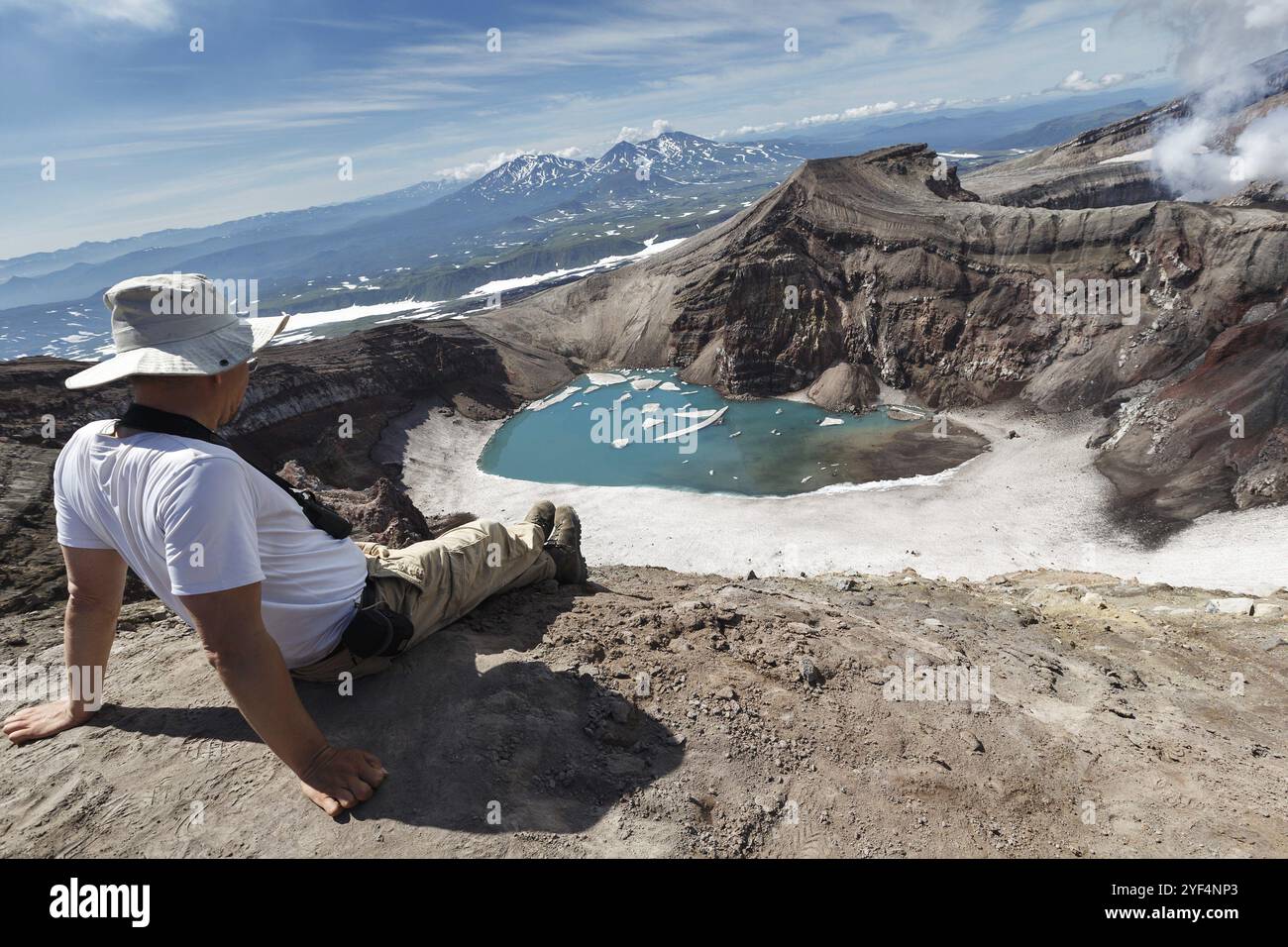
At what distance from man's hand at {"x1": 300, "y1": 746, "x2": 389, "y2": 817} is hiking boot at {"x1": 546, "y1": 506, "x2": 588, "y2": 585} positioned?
367cm

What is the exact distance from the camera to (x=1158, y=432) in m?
29.1

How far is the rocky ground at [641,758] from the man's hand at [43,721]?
0.32 ft

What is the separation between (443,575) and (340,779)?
1.94 metres

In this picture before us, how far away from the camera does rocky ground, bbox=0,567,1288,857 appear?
12.3 feet

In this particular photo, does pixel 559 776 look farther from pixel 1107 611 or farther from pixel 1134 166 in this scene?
pixel 1134 166

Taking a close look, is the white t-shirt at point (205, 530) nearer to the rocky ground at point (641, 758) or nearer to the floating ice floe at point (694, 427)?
the rocky ground at point (641, 758)

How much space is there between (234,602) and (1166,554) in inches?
1117

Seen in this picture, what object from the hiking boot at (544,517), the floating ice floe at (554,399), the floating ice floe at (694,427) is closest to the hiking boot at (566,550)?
the hiking boot at (544,517)

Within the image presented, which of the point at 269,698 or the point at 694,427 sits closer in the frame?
the point at 269,698

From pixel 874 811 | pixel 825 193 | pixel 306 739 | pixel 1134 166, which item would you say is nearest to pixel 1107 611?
pixel 874 811

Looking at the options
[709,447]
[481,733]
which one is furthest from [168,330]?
[709,447]

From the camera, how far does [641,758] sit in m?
4.59

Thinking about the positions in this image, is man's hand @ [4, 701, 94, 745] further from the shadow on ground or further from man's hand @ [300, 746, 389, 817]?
man's hand @ [300, 746, 389, 817]

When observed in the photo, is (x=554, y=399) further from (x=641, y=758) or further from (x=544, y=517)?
(x=641, y=758)
